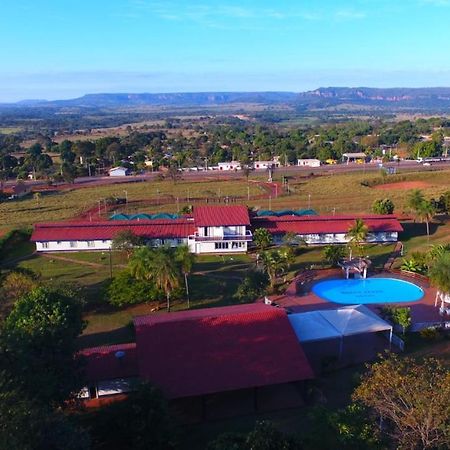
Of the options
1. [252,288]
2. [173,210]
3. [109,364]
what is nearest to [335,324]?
[252,288]

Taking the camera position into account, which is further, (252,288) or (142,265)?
(252,288)

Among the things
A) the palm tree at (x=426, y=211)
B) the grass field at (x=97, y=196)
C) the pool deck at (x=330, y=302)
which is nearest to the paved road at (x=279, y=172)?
the grass field at (x=97, y=196)

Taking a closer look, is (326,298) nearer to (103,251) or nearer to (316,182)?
(103,251)

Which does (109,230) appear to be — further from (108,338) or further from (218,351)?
(218,351)

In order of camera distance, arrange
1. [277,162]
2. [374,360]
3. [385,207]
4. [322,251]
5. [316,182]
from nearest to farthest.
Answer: [374,360]
[322,251]
[385,207]
[316,182]
[277,162]

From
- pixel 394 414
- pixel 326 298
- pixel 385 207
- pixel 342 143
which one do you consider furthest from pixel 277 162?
pixel 394 414
